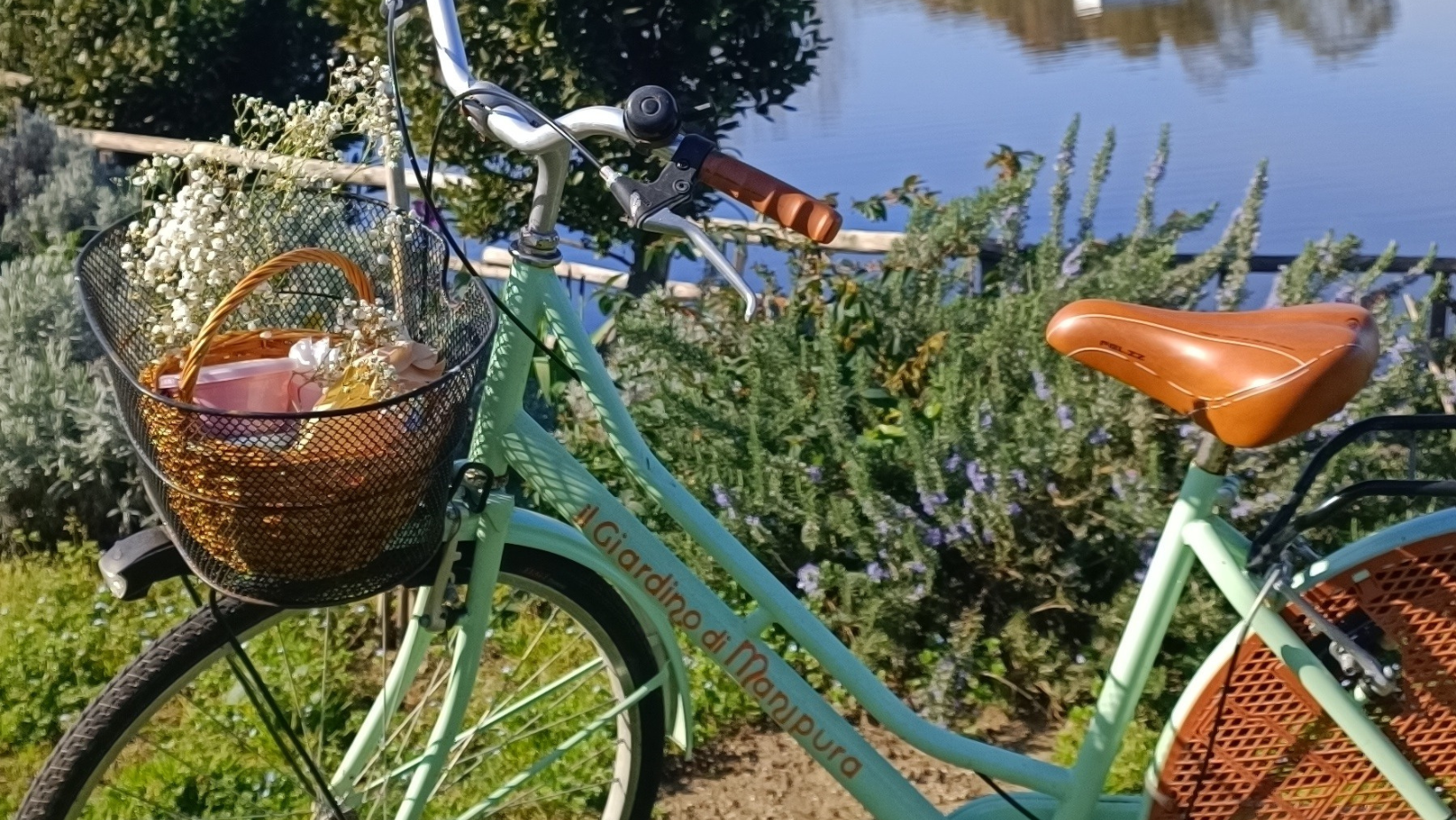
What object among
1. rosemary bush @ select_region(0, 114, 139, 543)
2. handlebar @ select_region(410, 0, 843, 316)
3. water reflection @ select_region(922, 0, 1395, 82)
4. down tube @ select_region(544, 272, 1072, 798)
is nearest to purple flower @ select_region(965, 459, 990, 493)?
down tube @ select_region(544, 272, 1072, 798)

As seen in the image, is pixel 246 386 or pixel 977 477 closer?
pixel 246 386

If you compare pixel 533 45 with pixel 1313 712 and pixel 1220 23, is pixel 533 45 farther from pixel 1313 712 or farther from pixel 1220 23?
pixel 1220 23

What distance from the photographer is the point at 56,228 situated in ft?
15.3

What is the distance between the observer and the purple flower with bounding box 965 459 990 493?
2770 mm

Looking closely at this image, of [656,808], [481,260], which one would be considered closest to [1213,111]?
[481,260]

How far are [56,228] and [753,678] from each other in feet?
12.5

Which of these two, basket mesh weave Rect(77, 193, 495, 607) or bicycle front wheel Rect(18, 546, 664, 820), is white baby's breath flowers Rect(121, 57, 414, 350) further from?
bicycle front wheel Rect(18, 546, 664, 820)

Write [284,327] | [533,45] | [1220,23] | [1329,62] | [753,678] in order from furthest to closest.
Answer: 1. [1220,23]
2. [1329,62]
3. [533,45]
4. [753,678]
5. [284,327]

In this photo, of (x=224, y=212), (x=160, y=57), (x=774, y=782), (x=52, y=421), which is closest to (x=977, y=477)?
(x=774, y=782)

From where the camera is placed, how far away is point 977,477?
277 centimetres

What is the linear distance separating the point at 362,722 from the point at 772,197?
1.72m

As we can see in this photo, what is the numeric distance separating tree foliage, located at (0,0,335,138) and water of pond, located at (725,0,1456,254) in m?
2.08

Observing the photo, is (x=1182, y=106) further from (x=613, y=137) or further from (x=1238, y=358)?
(x=613, y=137)

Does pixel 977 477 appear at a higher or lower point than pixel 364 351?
lower
